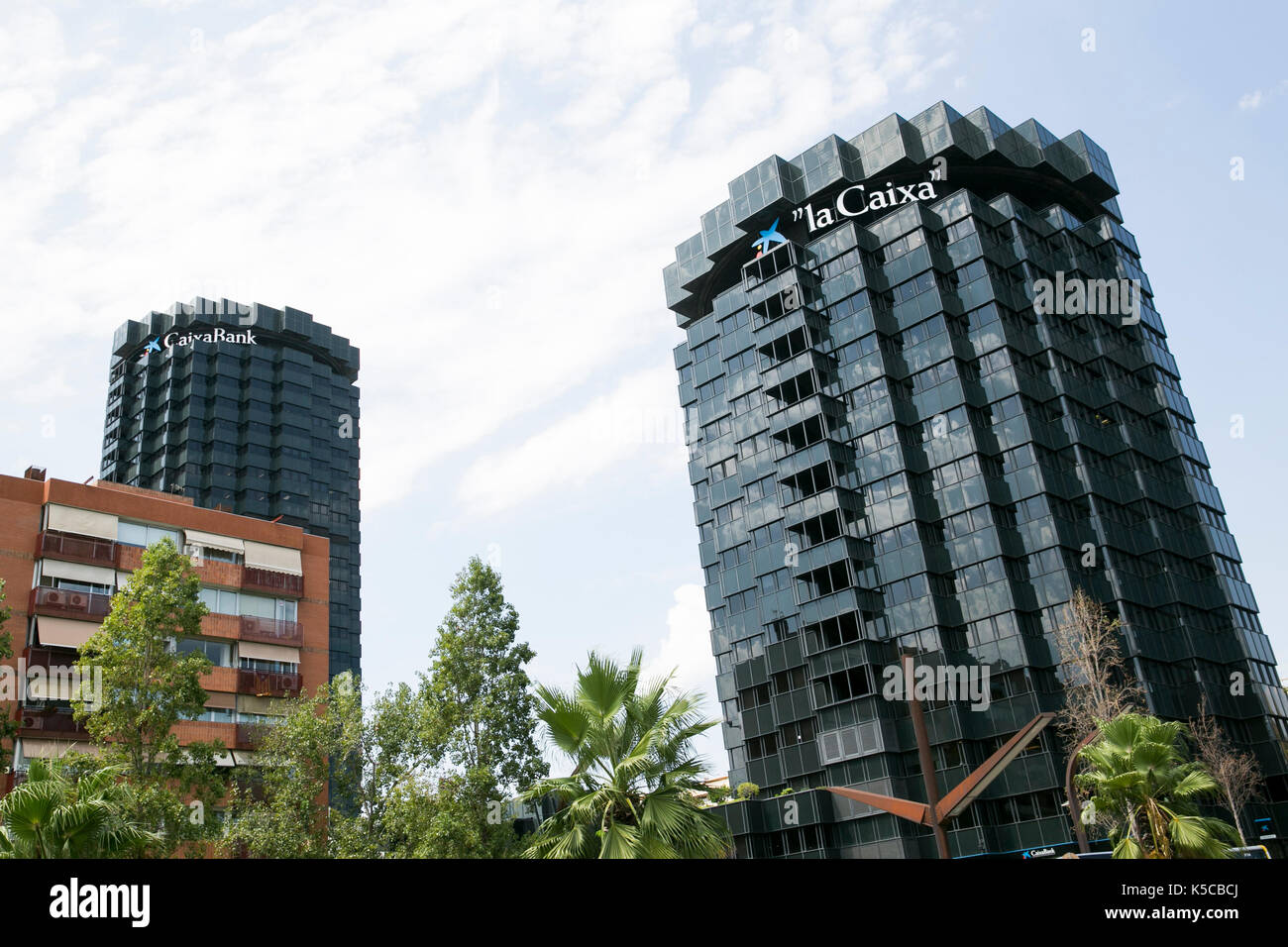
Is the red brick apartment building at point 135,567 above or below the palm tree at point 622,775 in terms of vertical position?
above

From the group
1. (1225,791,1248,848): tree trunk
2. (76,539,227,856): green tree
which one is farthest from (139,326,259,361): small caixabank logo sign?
(1225,791,1248,848): tree trunk

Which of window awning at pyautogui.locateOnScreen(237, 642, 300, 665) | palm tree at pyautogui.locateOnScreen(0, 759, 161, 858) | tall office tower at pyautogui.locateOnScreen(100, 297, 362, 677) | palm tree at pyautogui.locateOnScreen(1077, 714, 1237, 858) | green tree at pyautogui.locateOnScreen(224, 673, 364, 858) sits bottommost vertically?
palm tree at pyautogui.locateOnScreen(1077, 714, 1237, 858)

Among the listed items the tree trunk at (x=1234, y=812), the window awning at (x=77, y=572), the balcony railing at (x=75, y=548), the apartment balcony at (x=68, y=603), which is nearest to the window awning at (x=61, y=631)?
the apartment balcony at (x=68, y=603)

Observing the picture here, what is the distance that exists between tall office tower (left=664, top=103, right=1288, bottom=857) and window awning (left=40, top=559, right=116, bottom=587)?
121 ft

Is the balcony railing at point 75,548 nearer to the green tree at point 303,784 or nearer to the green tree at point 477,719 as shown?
the green tree at point 303,784

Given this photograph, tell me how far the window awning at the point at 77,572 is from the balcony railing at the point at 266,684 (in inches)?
268

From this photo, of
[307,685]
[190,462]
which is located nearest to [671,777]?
[307,685]

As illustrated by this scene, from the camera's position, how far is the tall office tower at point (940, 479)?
5847 cm

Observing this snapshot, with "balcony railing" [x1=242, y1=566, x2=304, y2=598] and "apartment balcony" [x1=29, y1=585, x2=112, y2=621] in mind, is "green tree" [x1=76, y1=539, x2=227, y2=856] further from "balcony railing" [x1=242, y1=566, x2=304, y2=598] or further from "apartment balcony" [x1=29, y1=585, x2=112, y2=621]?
"balcony railing" [x1=242, y1=566, x2=304, y2=598]

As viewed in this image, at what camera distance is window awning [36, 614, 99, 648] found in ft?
138

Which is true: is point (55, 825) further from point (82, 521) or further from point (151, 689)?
point (82, 521)

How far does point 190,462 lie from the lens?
10962cm
